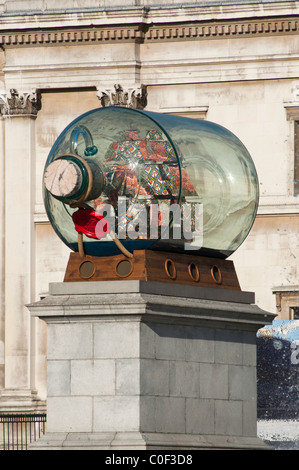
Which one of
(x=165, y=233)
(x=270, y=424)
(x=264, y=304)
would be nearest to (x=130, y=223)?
(x=165, y=233)

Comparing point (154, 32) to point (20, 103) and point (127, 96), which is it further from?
point (20, 103)

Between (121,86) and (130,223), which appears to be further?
(121,86)

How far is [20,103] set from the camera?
47375mm

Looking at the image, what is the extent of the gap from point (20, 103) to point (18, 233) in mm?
3890

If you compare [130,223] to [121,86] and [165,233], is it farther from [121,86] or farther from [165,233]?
[121,86]

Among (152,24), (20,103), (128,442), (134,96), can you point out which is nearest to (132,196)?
(128,442)

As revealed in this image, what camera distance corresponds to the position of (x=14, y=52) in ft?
156

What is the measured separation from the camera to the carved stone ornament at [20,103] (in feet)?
155

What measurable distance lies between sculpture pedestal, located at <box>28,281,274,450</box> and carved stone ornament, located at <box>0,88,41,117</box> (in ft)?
83.2

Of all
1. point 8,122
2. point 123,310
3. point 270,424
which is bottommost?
Result: point 270,424

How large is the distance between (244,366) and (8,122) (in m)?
25.6
